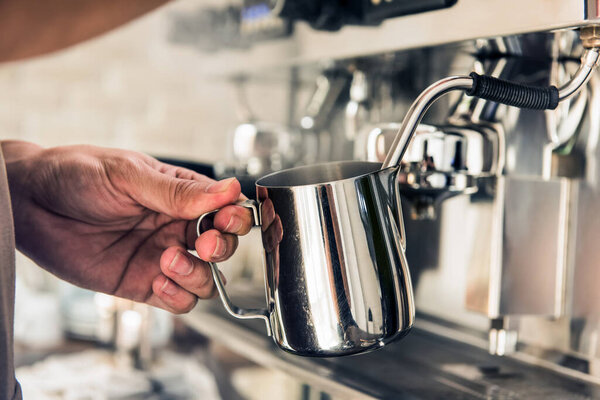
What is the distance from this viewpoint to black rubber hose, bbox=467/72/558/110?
445mm

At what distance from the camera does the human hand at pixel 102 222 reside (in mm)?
608

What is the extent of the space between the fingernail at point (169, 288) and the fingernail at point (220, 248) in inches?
4.4

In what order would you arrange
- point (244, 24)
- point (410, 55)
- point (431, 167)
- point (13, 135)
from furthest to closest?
point (13, 135)
point (244, 24)
point (410, 55)
point (431, 167)

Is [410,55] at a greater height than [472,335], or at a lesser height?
greater

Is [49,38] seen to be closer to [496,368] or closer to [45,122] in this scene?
[45,122]

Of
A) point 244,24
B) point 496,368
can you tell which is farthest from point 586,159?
point 244,24

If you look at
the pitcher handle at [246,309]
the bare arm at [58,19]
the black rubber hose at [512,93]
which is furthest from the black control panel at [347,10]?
the bare arm at [58,19]

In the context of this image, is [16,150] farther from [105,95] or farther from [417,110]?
[105,95]

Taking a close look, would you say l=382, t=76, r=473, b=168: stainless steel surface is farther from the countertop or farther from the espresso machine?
the countertop

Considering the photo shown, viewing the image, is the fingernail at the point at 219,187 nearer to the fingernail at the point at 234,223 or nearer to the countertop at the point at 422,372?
the fingernail at the point at 234,223

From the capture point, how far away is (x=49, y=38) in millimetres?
1224

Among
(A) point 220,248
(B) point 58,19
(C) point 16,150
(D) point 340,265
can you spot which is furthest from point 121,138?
(D) point 340,265

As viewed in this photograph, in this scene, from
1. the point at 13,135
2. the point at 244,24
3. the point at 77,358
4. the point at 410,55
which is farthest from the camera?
the point at 13,135

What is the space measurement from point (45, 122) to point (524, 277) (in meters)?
1.40
